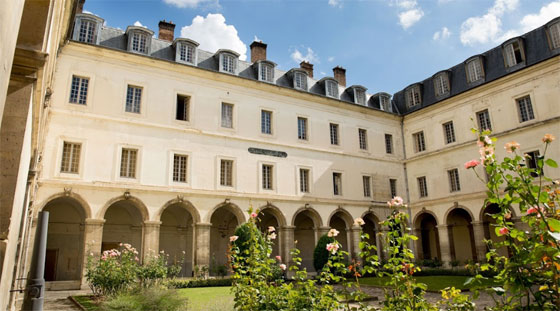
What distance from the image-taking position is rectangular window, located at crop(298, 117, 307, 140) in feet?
66.6

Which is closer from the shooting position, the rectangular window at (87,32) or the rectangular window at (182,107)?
the rectangular window at (87,32)

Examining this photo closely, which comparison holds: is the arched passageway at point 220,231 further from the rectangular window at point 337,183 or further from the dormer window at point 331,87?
the dormer window at point 331,87

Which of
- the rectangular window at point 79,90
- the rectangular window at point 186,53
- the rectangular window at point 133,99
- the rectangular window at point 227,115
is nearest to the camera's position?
the rectangular window at point 79,90

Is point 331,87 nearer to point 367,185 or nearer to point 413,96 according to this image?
point 413,96

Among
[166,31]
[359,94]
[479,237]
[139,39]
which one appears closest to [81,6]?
[139,39]

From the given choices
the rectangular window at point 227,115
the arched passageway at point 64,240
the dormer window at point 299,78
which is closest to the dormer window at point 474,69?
the dormer window at point 299,78

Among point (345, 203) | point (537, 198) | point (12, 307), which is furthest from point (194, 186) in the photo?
point (537, 198)

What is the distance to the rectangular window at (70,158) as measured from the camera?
14.4 m

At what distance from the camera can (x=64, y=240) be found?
16.9m

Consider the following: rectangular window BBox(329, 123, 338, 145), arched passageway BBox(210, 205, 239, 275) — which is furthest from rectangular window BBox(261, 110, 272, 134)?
arched passageway BBox(210, 205, 239, 275)

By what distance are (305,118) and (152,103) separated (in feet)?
25.5

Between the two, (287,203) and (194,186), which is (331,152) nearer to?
(287,203)

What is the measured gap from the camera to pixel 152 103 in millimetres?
16578

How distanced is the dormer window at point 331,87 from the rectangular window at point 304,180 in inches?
186
